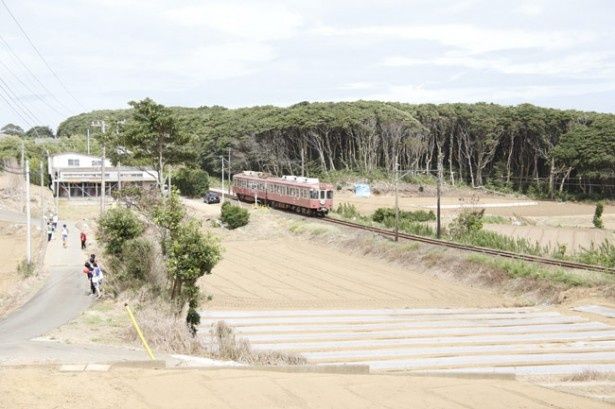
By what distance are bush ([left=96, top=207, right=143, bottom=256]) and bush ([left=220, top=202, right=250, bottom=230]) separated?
2464 centimetres

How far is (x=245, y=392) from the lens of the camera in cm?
1241

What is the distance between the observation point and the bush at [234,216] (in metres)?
50.1

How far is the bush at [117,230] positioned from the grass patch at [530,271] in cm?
1601

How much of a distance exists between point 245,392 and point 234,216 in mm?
38159

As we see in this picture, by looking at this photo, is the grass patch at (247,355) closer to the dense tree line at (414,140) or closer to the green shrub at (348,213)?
the green shrub at (348,213)

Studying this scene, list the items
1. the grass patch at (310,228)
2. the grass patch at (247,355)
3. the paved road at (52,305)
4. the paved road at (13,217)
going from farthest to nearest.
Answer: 1. the paved road at (13,217)
2. the grass patch at (310,228)
3. the paved road at (52,305)
4. the grass patch at (247,355)

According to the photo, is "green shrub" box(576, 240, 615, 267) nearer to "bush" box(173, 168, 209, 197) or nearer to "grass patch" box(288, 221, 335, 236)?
"grass patch" box(288, 221, 335, 236)

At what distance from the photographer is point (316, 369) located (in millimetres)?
15094

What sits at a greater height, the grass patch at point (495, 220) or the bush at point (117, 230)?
the bush at point (117, 230)

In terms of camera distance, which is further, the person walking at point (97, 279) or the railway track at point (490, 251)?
the railway track at point (490, 251)

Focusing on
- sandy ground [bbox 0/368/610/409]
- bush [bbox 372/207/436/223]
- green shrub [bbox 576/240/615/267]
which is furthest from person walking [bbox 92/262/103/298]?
bush [bbox 372/207/436/223]

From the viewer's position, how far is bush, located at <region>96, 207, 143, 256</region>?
2494 centimetres

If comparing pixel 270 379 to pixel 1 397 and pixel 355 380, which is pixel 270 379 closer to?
pixel 355 380

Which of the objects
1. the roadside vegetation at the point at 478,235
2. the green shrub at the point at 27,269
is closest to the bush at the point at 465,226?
the roadside vegetation at the point at 478,235
